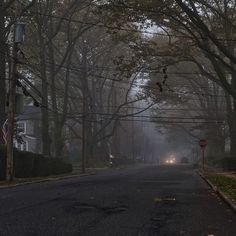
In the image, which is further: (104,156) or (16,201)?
(104,156)

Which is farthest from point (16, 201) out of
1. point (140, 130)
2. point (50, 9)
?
point (140, 130)

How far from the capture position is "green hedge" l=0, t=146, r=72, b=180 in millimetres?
33312

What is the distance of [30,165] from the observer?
37938mm

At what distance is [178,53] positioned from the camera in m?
34.3

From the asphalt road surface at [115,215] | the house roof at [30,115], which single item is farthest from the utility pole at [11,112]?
the house roof at [30,115]

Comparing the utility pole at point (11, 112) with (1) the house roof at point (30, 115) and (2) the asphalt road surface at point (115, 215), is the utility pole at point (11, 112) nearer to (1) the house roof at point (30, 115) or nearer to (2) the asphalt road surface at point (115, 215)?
(2) the asphalt road surface at point (115, 215)

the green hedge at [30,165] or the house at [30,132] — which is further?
the house at [30,132]

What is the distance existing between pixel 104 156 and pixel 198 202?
61633 mm

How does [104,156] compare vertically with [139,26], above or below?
below

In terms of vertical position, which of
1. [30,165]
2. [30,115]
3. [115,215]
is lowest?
[115,215]

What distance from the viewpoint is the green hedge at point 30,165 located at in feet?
109

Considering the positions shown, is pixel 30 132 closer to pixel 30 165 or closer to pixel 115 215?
pixel 30 165

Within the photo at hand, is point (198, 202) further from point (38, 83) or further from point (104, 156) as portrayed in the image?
point (104, 156)

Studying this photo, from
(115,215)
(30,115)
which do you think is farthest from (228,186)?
(30,115)
